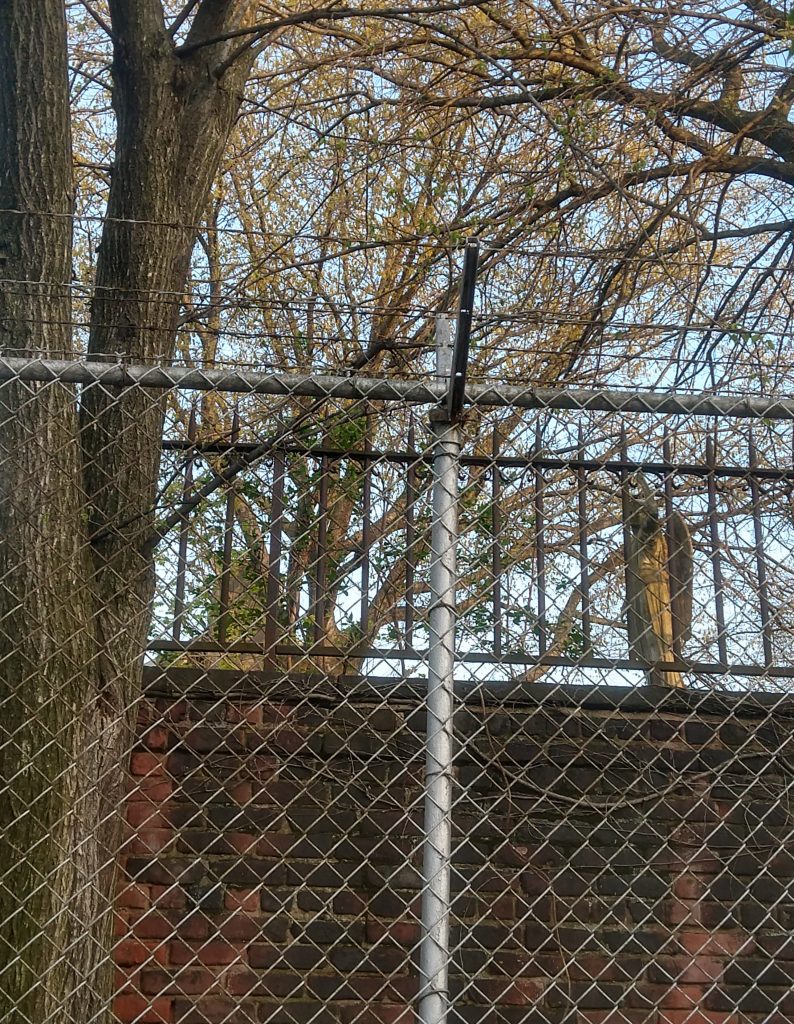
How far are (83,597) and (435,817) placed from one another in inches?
59.2

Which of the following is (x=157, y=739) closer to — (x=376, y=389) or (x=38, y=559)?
(x=38, y=559)

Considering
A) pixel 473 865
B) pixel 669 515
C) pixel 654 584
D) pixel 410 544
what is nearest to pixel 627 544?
pixel 654 584

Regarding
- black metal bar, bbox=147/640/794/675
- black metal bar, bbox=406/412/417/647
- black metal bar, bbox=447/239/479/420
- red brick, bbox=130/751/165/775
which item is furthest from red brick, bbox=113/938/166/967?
black metal bar, bbox=447/239/479/420

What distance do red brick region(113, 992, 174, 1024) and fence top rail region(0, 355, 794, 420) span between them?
215 centimetres

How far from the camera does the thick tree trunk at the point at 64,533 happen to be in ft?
9.05

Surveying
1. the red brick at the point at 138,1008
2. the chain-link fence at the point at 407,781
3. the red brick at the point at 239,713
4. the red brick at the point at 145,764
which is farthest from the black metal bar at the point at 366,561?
the red brick at the point at 138,1008

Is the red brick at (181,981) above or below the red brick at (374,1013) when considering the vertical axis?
above

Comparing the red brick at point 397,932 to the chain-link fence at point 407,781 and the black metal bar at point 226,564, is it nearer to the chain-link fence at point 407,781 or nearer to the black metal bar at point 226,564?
the chain-link fence at point 407,781

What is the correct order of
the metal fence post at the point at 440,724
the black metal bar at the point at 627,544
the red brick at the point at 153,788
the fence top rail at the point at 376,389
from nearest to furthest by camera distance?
the metal fence post at the point at 440,724
the fence top rail at the point at 376,389
the red brick at the point at 153,788
the black metal bar at the point at 627,544

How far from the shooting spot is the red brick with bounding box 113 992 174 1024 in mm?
3359

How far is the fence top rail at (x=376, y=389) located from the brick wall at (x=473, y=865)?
1.42 m

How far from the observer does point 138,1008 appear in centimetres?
337

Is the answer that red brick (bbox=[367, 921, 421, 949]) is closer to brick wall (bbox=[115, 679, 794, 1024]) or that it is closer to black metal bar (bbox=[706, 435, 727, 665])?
brick wall (bbox=[115, 679, 794, 1024])

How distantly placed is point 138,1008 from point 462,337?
2.52 metres
